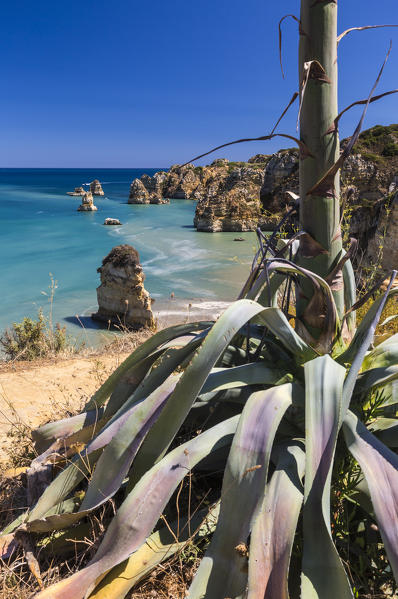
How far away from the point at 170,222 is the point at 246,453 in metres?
42.3

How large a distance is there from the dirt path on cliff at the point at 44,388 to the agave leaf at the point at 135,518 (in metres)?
1.53

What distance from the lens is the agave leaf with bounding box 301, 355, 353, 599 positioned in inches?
38.9

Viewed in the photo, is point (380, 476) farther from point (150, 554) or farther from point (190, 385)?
point (150, 554)

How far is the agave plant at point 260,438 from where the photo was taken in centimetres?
109

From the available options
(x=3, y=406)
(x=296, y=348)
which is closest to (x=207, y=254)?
(x=3, y=406)

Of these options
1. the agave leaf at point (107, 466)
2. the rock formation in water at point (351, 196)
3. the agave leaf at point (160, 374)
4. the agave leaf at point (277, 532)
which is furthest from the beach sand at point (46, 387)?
the rock formation in water at point (351, 196)

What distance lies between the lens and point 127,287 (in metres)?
12.8

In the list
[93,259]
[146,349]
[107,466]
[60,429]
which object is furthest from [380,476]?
[93,259]

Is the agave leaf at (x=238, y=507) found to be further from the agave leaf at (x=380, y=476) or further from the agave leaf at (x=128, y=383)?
the agave leaf at (x=128, y=383)

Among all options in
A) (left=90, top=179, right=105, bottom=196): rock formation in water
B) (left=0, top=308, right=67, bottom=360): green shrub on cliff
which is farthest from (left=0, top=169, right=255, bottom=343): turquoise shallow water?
(left=90, top=179, right=105, bottom=196): rock formation in water

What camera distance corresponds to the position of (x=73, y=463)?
1541 millimetres

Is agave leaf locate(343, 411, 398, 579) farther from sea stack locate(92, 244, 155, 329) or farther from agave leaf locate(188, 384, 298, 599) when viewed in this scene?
sea stack locate(92, 244, 155, 329)

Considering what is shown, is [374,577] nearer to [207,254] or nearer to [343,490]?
[343,490]

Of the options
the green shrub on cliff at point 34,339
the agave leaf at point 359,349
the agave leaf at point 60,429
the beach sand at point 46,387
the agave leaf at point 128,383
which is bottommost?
the green shrub on cliff at point 34,339
